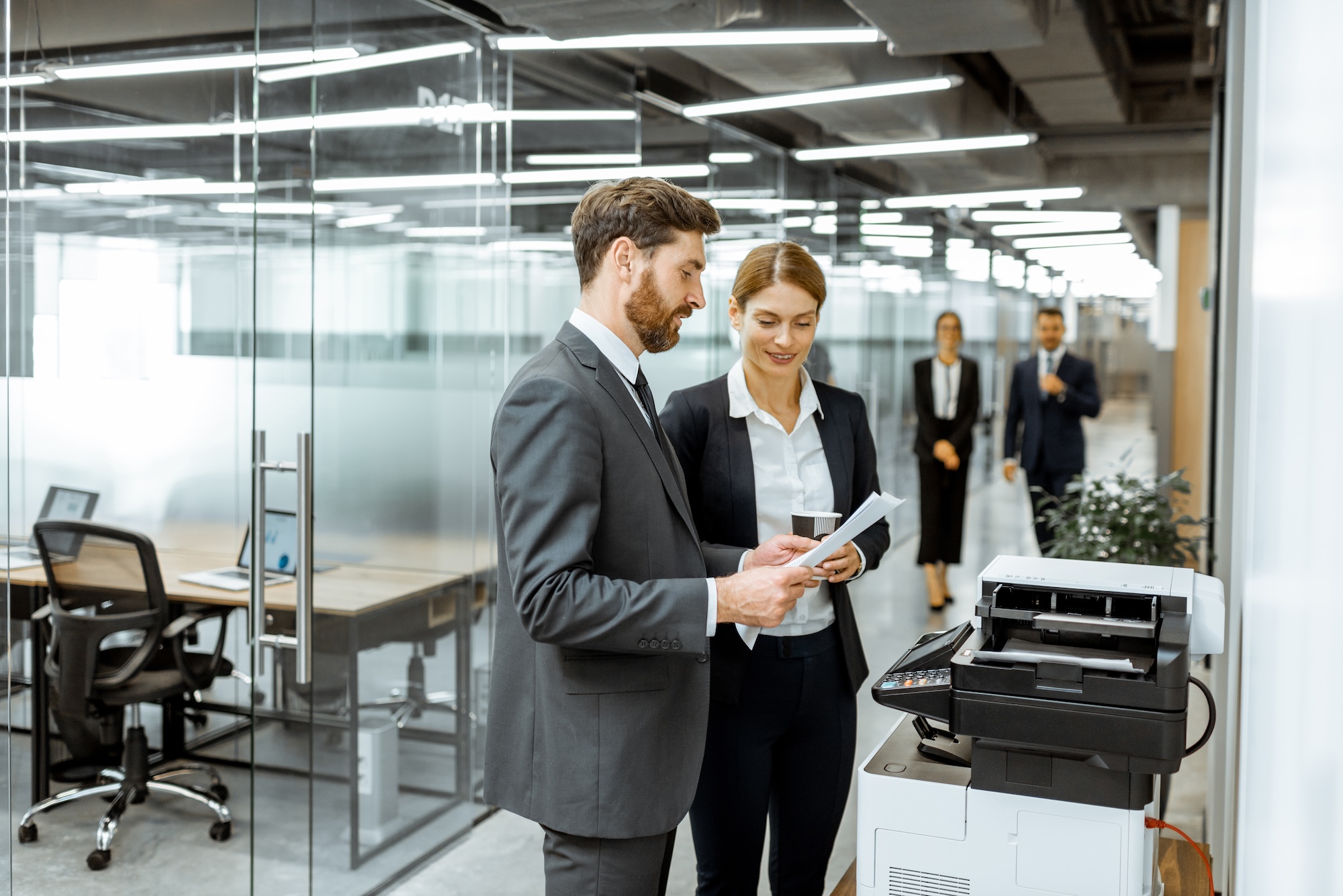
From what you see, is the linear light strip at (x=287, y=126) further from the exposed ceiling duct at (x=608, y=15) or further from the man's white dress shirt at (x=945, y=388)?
the man's white dress shirt at (x=945, y=388)

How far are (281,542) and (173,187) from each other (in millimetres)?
1223

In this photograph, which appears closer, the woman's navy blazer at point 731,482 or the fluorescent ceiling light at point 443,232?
the woman's navy blazer at point 731,482

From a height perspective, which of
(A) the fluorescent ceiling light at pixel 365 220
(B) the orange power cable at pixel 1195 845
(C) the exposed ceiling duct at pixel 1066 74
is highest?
(C) the exposed ceiling duct at pixel 1066 74

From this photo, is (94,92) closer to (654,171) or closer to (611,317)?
(611,317)

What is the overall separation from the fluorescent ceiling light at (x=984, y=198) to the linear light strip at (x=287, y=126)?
192 inches

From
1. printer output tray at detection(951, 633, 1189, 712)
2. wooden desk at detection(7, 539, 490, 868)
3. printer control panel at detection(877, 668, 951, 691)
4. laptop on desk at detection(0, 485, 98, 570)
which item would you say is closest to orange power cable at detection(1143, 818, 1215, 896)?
printer output tray at detection(951, 633, 1189, 712)

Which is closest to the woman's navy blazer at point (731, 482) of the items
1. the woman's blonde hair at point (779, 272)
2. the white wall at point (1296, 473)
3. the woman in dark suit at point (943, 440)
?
the woman's blonde hair at point (779, 272)

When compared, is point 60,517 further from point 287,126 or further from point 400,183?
point 400,183

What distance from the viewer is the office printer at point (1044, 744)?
1600 millimetres

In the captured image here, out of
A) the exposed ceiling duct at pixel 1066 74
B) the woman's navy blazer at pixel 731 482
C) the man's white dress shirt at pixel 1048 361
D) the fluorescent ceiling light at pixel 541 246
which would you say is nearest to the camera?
the woman's navy blazer at pixel 731 482

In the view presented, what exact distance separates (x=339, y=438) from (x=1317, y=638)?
299cm

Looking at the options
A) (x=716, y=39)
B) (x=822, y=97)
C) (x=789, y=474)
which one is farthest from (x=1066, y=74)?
(x=789, y=474)

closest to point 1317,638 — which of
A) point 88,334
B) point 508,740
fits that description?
point 508,740

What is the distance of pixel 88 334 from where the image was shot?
301 centimetres
